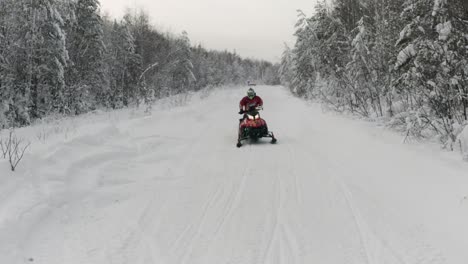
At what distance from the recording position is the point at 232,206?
18.6ft

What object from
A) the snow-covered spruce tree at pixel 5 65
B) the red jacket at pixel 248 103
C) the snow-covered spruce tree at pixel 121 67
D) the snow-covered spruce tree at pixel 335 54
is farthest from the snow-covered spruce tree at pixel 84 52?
the snow-covered spruce tree at pixel 335 54

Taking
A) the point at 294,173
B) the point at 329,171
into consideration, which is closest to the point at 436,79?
the point at 329,171

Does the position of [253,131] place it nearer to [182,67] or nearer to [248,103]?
[248,103]

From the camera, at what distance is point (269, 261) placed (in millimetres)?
3910

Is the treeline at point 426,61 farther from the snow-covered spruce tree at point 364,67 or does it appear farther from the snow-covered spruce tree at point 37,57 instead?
the snow-covered spruce tree at point 37,57

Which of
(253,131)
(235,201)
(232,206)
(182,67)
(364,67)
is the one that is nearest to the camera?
(232,206)

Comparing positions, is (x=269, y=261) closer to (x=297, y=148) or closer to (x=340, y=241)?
(x=340, y=241)

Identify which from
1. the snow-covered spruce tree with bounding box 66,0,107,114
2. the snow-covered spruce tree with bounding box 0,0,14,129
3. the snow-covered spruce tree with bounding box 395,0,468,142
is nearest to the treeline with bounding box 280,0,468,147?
the snow-covered spruce tree with bounding box 395,0,468,142

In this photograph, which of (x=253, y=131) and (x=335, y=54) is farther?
(x=335, y=54)

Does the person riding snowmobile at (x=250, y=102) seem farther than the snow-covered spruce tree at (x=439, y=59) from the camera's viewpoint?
Yes

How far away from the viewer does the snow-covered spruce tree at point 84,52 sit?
22.1 m

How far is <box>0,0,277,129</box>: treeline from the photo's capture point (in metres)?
16.6

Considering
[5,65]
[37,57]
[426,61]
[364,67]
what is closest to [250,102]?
[364,67]

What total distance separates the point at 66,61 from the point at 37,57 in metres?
3.95
